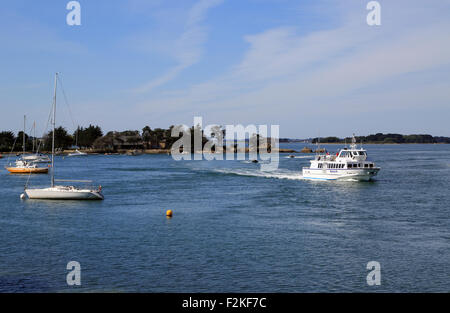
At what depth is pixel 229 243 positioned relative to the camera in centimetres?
3691

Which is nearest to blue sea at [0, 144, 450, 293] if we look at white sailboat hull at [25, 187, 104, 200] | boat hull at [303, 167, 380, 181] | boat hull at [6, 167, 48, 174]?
white sailboat hull at [25, 187, 104, 200]

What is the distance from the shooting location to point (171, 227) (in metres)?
44.0

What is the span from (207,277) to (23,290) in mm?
11079

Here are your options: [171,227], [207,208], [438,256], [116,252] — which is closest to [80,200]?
[207,208]

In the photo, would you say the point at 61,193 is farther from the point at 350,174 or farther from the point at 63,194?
the point at 350,174

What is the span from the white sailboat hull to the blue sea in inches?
51.9

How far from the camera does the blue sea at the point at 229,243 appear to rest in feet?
90.2

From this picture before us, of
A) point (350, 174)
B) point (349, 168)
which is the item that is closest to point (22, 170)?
point (349, 168)

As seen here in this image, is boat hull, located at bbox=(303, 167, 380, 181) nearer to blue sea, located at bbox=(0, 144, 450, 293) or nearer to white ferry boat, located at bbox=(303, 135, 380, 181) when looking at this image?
white ferry boat, located at bbox=(303, 135, 380, 181)

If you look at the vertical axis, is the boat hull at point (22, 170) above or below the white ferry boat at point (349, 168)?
below

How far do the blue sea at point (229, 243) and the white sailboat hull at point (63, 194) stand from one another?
4.33ft

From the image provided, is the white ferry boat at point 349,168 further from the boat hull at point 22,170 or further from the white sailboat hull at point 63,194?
the boat hull at point 22,170

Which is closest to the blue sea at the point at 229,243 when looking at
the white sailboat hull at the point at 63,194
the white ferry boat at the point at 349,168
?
the white sailboat hull at the point at 63,194
